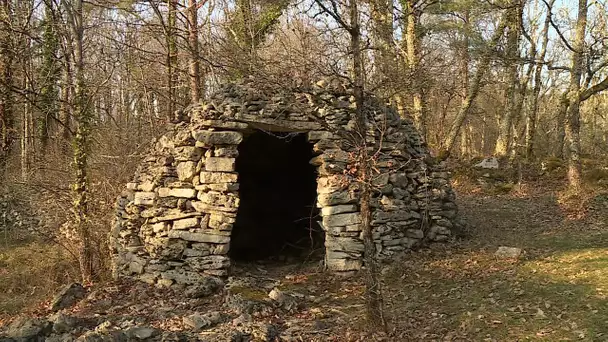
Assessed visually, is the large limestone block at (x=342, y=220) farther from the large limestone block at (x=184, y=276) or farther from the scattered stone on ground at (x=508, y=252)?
the scattered stone on ground at (x=508, y=252)

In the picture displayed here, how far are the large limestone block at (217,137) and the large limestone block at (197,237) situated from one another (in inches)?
50.6

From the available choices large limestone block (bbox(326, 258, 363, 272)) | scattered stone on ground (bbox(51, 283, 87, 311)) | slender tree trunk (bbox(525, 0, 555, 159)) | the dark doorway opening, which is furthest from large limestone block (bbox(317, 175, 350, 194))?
slender tree trunk (bbox(525, 0, 555, 159))

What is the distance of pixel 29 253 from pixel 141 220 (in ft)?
19.5

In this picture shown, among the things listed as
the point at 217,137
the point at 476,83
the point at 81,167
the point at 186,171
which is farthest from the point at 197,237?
the point at 476,83

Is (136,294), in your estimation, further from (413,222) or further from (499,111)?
(499,111)

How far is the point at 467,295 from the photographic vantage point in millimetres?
5301

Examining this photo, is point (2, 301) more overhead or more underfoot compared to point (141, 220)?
more underfoot

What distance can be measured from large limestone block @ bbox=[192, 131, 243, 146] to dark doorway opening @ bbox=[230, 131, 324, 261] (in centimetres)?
247

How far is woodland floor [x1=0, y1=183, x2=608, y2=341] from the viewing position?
174 inches

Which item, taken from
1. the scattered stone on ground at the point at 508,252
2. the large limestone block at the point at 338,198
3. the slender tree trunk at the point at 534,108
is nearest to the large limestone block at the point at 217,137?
the large limestone block at the point at 338,198

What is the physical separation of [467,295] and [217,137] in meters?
3.81

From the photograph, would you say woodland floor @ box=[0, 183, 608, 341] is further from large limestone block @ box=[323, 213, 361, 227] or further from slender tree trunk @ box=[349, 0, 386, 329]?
large limestone block @ box=[323, 213, 361, 227]

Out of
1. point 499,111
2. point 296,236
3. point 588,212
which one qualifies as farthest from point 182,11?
point 499,111

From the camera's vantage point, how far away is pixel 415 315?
495 cm
